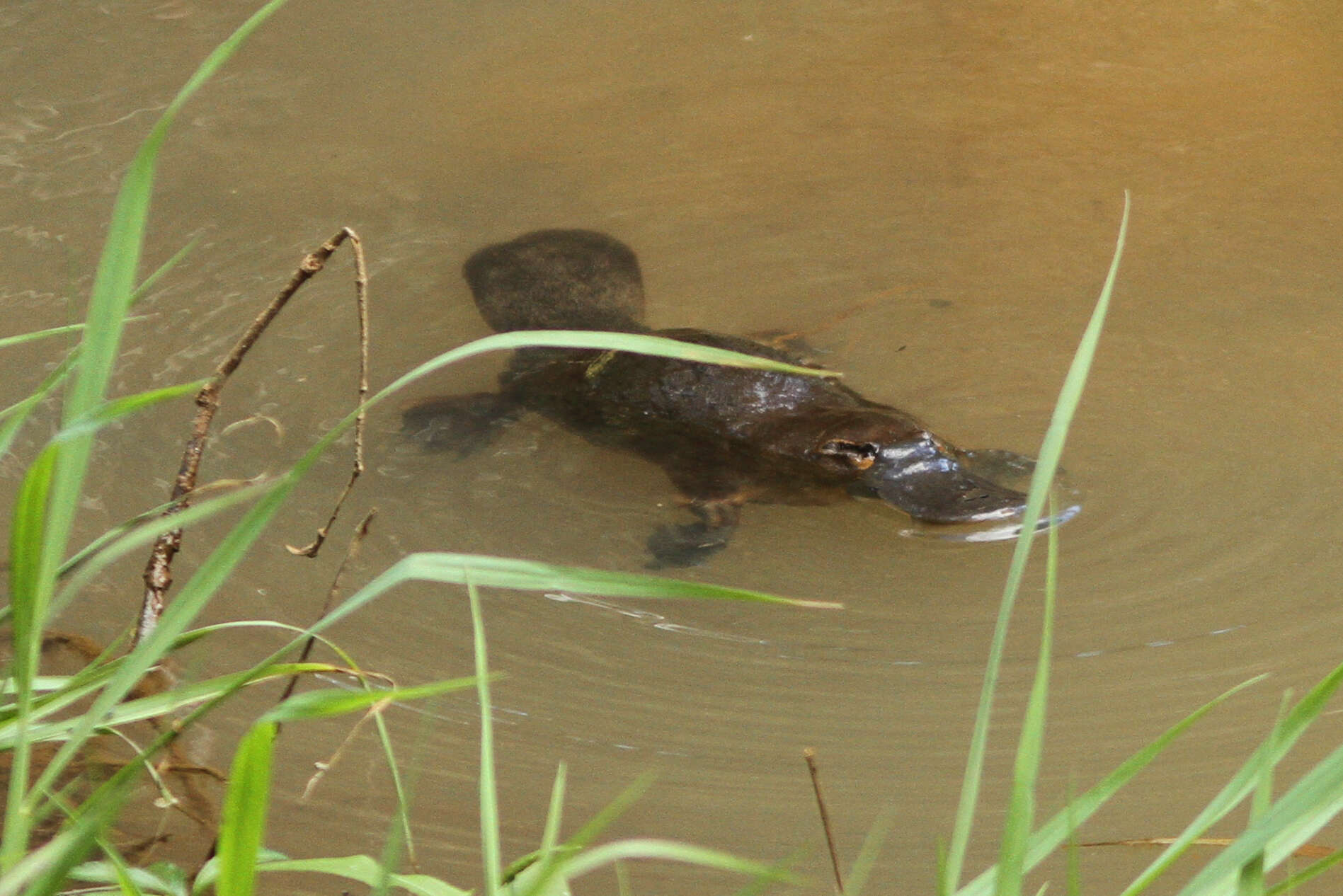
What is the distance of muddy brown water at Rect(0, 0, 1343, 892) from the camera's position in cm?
228

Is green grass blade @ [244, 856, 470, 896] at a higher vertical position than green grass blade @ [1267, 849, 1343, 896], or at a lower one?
lower

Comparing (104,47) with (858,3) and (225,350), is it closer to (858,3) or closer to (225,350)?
(225,350)

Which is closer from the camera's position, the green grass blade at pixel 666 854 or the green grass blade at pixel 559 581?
the green grass blade at pixel 666 854

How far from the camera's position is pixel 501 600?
2.60m

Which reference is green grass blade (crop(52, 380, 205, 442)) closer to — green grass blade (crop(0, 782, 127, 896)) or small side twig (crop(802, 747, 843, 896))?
green grass blade (crop(0, 782, 127, 896))

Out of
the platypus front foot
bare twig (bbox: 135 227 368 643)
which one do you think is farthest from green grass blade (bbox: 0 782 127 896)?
the platypus front foot

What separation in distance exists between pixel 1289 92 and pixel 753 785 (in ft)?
10.1

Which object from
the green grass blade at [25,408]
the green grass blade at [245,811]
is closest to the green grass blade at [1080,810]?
the green grass blade at [245,811]

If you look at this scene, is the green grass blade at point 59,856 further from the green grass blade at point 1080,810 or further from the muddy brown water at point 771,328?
the muddy brown water at point 771,328

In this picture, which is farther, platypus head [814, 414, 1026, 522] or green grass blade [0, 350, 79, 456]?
platypus head [814, 414, 1026, 522]

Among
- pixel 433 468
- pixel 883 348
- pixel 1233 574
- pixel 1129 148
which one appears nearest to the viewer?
pixel 1233 574

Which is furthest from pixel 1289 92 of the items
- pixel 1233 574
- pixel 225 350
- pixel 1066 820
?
pixel 1066 820

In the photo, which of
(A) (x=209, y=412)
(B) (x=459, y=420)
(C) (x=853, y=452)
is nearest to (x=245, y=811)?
(A) (x=209, y=412)

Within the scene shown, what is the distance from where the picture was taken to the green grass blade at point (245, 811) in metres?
1.05
